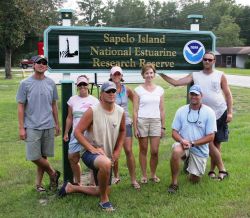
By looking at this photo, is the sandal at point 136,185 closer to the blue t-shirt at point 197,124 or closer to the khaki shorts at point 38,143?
the blue t-shirt at point 197,124

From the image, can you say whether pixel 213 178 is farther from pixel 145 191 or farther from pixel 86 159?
pixel 86 159

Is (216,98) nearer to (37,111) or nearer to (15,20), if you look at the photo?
(37,111)

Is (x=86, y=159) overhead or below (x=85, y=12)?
below

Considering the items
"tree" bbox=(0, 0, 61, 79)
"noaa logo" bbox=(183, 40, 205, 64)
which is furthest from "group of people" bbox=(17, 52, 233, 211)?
"tree" bbox=(0, 0, 61, 79)

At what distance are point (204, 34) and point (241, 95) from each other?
487 inches

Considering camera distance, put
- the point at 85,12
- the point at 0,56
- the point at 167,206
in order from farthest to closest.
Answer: the point at 85,12 → the point at 0,56 → the point at 167,206

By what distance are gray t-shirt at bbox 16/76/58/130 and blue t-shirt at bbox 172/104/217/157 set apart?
1.74 metres

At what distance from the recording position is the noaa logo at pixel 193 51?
6.52 meters

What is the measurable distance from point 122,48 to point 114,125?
1544 millimetres

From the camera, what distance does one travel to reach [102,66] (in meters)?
6.04

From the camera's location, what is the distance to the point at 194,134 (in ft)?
18.7

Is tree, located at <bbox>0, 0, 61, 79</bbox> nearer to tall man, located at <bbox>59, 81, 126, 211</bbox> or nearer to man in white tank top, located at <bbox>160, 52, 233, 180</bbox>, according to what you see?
man in white tank top, located at <bbox>160, 52, 233, 180</bbox>

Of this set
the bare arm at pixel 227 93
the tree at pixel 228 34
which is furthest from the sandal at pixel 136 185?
the tree at pixel 228 34

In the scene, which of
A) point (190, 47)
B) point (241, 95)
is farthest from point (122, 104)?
point (241, 95)
